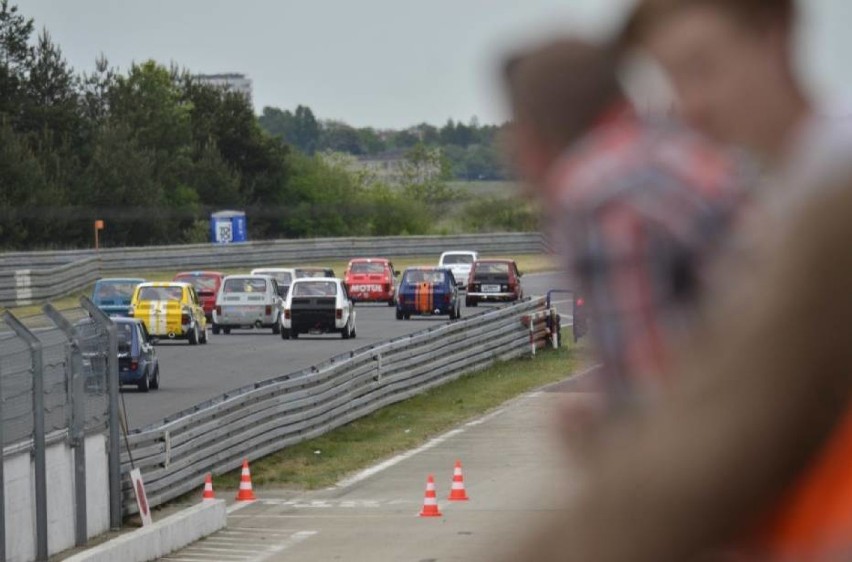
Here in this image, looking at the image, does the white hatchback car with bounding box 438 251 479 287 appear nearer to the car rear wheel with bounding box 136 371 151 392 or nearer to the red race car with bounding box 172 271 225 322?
the red race car with bounding box 172 271 225 322

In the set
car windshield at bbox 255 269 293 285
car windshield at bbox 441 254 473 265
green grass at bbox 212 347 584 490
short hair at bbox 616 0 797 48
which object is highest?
short hair at bbox 616 0 797 48

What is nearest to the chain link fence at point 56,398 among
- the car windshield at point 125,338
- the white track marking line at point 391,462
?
the white track marking line at point 391,462

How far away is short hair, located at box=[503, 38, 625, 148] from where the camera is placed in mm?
1448

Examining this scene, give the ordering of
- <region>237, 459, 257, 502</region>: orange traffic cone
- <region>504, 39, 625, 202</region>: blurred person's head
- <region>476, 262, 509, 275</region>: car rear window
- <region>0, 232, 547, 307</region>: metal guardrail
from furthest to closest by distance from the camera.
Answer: <region>476, 262, 509, 275</region>: car rear window < <region>0, 232, 547, 307</region>: metal guardrail < <region>237, 459, 257, 502</region>: orange traffic cone < <region>504, 39, 625, 202</region>: blurred person's head

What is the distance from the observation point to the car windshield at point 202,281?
5825 centimetres

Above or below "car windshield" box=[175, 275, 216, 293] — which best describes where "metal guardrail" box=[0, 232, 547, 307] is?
above

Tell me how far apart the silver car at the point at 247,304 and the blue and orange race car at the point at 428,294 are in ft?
16.7

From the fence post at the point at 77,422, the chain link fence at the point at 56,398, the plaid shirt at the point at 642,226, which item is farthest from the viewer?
the fence post at the point at 77,422

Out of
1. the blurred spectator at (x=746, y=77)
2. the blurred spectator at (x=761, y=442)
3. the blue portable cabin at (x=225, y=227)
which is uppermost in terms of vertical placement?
the blue portable cabin at (x=225, y=227)

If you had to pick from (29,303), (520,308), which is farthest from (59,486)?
(29,303)

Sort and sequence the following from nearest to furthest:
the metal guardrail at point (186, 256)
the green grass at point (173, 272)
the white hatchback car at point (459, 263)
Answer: the green grass at point (173, 272), the metal guardrail at point (186, 256), the white hatchback car at point (459, 263)

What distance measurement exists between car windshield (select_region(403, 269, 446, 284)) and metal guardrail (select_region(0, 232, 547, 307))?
3.36 metres

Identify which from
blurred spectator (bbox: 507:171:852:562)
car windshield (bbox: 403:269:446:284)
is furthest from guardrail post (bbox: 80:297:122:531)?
car windshield (bbox: 403:269:446:284)

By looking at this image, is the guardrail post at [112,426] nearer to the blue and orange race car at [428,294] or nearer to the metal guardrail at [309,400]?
the metal guardrail at [309,400]
